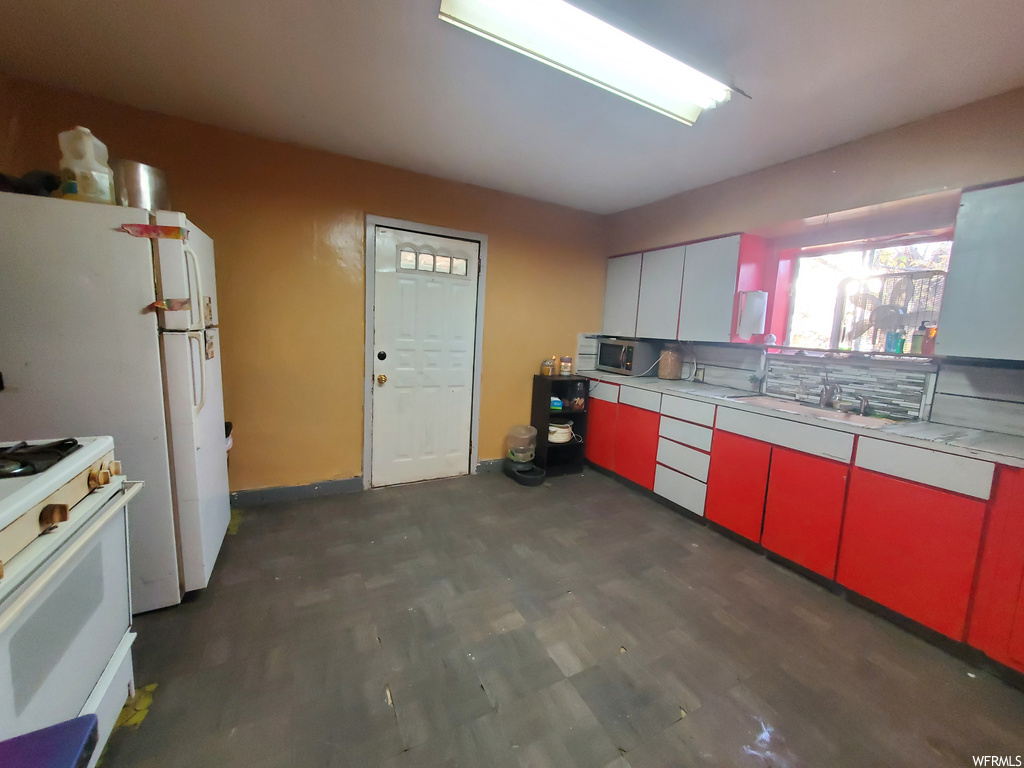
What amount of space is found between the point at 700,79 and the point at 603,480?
9.48 feet

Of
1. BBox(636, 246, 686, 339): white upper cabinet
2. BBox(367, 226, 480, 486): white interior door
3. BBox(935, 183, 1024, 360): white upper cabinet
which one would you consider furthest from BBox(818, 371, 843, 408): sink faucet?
BBox(367, 226, 480, 486): white interior door

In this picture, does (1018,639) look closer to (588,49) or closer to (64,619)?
(588,49)

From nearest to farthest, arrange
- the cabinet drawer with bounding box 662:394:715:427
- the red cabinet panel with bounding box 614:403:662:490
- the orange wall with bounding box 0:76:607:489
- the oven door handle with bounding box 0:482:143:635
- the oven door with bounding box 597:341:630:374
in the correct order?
the oven door handle with bounding box 0:482:143:635
the orange wall with bounding box 0:76:607:489
the cabinet drawer with bounding box 662:394:715:427
the red cabinet panel with bounding box 614:403:662:490
the oven door with bounding box 597:341:630:374

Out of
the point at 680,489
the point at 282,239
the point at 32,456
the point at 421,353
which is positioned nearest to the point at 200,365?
the point at 32,456

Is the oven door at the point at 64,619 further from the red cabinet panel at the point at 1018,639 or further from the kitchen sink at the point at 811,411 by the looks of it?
the red cabinet panel at the point at 1018,639

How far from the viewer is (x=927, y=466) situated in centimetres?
176

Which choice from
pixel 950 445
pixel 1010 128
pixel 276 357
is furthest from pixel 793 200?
pixel 276 357

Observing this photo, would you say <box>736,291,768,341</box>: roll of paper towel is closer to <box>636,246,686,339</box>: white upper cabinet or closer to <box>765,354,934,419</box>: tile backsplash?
<box>765,354,934,419</box>: tile backsplash

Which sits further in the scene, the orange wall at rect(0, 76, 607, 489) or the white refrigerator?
Result: the orange wall at rect(0, 76, 607, 489)

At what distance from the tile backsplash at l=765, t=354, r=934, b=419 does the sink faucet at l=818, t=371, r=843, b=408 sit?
0.03 meters

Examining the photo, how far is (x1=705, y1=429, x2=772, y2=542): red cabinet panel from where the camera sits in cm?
242

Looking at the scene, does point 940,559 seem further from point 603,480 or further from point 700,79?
point 700,79

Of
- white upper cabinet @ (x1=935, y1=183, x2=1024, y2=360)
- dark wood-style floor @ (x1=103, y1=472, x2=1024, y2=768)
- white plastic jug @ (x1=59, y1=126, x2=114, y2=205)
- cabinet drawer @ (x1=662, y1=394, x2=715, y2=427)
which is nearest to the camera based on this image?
dark wood-style floor @ (x1=103, y1=472, x2=1024, y2=768)

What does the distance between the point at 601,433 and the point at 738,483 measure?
1293 millimetres
